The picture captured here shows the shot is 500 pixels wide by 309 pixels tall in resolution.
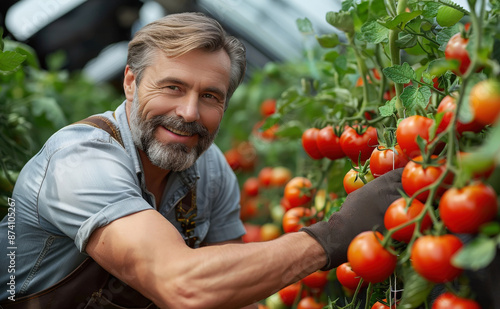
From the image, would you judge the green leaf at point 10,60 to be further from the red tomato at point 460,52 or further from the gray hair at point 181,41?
the red tomato at point 460,52

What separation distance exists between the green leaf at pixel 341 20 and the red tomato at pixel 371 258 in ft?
1.86

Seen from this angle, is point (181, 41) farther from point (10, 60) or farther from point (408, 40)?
point (408, 40)

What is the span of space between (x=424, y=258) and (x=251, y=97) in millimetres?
2297

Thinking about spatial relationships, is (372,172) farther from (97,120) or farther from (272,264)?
(97,120)

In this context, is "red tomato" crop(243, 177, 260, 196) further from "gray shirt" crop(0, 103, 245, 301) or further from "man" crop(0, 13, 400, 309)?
"gray shirt" crop(0, 103, 245, 301)

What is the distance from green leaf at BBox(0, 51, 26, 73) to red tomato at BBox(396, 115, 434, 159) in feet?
2.55

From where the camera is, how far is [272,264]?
33.4 inches

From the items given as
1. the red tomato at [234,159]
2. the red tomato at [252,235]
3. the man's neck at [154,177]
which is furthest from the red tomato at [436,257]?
the red tomato at [234,159]

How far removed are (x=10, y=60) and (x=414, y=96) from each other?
0.81 metres

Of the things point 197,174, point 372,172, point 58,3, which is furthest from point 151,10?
point 372,172

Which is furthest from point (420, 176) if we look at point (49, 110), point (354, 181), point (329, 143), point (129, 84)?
point (49, 110)

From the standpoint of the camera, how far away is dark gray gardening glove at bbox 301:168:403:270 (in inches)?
31.7

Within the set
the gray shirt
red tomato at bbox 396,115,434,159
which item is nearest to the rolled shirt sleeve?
the gray shirt

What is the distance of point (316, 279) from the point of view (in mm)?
1222
